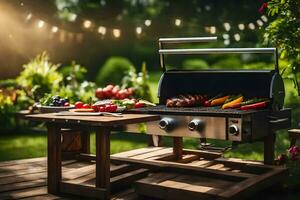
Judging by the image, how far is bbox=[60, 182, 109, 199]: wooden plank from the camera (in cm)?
547

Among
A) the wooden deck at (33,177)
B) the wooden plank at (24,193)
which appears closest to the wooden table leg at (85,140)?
the wooden deck at (33,177)

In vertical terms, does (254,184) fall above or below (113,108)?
below

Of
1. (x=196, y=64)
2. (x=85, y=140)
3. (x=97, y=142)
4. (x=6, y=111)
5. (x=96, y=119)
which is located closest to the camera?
(x=96, y=119)

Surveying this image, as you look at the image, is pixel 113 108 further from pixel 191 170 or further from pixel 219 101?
pixel 219 101

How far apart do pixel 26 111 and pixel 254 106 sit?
6350 millimetres

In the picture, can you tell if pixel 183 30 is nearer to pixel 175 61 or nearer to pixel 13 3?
pixel 175 61

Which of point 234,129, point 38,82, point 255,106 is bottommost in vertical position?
point 234,129

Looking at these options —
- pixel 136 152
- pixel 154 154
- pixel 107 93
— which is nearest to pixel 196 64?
pixel 107 93

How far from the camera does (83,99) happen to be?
1148cm

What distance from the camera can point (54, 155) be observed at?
580cm

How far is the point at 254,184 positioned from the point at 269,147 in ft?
3.89

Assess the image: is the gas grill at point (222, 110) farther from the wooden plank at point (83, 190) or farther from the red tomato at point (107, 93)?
the red tomato at point (107, 93)

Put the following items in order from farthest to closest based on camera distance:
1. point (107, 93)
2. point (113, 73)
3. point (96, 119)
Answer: point (113, 73)
point (107, 93)
point (96, 119)

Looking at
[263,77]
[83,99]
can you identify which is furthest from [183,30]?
[263,77]
